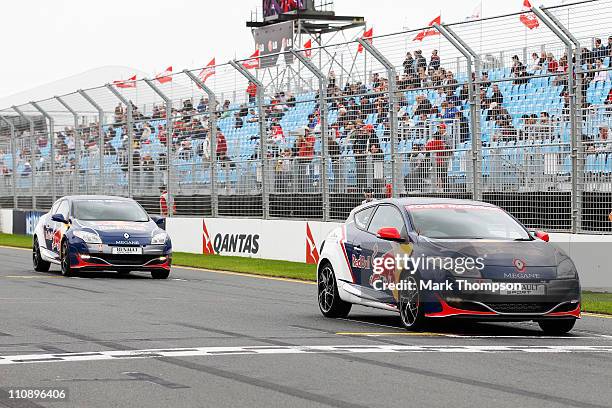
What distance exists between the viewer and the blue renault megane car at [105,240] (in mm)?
22875

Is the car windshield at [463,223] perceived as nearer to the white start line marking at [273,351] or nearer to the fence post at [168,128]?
the white start line marking at [273,351]

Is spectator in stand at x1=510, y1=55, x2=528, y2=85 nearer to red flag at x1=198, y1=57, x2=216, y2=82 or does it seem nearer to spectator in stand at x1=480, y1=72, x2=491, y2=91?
spectator in stand at x1=480, y1=72, x2=491, y2=91

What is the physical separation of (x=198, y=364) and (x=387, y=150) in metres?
15.9

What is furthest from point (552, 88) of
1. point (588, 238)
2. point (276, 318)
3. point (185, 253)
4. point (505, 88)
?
point (185, 253)

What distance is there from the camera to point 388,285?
13969 mm

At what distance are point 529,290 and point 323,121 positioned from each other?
15.3 metres

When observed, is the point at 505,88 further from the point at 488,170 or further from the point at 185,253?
the point at 185,253

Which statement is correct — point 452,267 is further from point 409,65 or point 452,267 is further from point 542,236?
point 409,65

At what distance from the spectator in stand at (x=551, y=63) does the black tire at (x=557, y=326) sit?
332 inches

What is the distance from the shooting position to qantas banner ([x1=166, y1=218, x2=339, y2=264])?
90.7ft

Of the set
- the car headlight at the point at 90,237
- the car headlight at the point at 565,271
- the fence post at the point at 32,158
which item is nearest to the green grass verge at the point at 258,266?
the car headlight at the point at 90,237

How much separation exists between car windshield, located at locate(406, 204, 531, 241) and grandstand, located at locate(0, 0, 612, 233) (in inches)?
251

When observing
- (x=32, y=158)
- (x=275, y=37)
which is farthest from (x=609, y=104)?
(x=275, y=37)

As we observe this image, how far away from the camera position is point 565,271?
43.5 ft
